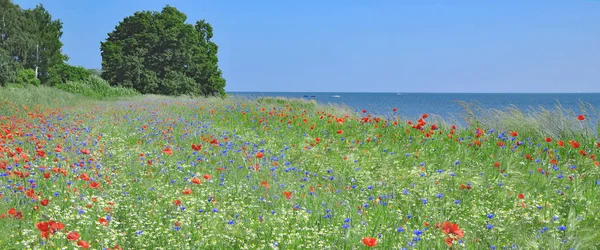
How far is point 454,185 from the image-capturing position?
18.3 feet

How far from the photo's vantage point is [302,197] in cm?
516

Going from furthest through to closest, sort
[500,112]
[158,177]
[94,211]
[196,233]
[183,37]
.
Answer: [183,37] < [500,112] < [158,177] < [94,211] < [196,233]

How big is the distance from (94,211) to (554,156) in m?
5.97

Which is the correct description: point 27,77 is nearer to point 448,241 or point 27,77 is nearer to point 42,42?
point 42,42

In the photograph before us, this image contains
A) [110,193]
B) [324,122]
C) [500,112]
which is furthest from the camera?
[324,122]

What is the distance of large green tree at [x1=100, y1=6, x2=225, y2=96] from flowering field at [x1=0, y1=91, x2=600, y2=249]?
33.7 meters

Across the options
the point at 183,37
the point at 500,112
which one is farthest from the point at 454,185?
the point at 183,37

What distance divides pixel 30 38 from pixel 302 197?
50088 mm

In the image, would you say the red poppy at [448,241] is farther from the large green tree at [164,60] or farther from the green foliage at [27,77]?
the green foliage at [27,77]

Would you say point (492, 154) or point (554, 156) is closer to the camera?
point (554, 156)

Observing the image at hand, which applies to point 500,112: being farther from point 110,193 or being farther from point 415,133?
point 110,193

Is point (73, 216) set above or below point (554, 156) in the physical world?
below

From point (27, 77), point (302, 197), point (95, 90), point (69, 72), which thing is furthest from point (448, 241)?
point (69, 72)

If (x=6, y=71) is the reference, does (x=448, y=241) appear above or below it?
below
